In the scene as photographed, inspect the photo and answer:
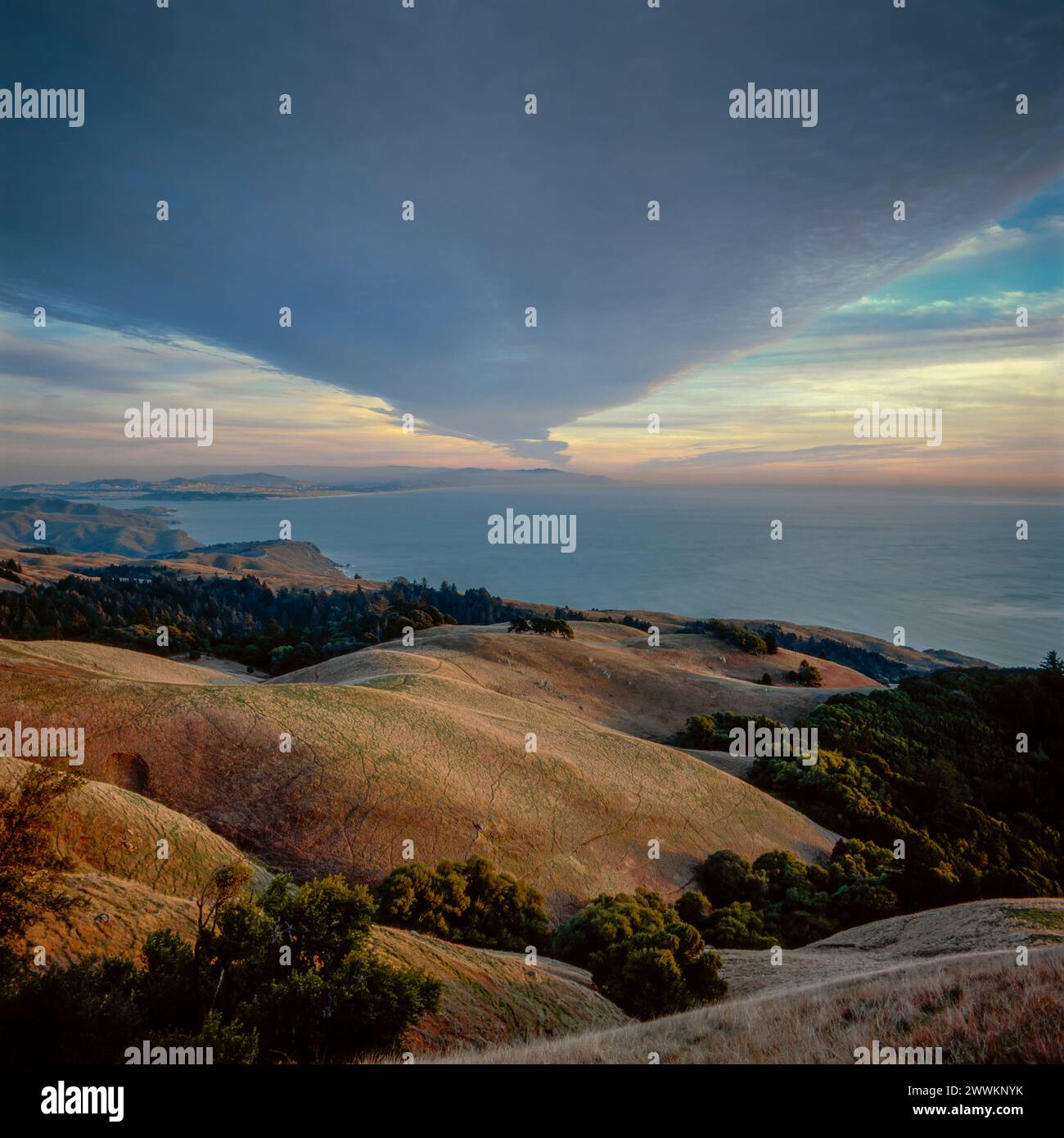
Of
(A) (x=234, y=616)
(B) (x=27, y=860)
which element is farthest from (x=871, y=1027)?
(A) (x=234, y=616)

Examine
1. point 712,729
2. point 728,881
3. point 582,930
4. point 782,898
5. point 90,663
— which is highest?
point 90,663

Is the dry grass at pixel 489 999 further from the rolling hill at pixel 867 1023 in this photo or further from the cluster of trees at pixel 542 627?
the cluster of trees at pixel 542 627

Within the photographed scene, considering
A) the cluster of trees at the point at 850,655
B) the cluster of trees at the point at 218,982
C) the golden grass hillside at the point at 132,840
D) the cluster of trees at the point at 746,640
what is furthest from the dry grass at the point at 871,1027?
the cluster of trees at the point at 850,655

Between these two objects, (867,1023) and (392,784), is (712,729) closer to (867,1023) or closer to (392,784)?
(392,784)

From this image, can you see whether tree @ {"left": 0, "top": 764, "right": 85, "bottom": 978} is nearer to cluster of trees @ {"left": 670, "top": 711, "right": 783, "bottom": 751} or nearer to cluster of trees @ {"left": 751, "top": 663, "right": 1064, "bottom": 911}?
cluster of trees @ {"left": 751, "top": 663, "right": 1064, "bottom": 911}

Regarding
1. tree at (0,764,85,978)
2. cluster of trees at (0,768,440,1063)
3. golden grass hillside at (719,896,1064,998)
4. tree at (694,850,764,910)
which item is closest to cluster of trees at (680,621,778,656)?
tree at (694,850,764,910)

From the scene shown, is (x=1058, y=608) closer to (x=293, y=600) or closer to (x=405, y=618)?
(x=405, y=618)
